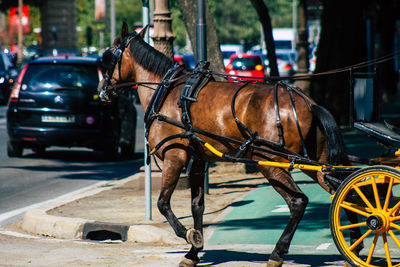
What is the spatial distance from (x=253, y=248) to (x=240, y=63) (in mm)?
31918

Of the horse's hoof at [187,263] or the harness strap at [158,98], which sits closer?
the horse's hoof at [187,263]

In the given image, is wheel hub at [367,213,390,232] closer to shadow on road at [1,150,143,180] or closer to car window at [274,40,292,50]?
shadow on road at [1,150,143,180]

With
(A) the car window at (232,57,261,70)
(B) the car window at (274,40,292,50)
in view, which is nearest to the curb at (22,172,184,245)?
(A) the car window at (232,57,261,70)

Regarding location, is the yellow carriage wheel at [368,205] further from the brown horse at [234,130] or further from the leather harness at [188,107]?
the leather harness at [188,107]

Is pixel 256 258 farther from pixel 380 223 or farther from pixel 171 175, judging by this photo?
pixel 380 223

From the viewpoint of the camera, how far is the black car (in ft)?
44.1

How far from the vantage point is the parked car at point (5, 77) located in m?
28.5

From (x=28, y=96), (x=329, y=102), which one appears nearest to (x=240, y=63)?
(x=329, y=102)

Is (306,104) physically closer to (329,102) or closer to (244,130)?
(244,130)

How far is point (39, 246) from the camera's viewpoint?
295 inches

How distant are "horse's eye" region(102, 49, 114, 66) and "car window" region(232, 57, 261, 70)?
1236 inches

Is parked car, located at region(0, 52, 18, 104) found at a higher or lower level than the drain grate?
higher

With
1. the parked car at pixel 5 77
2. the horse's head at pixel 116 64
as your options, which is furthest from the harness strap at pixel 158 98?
the parked car at pixel 5 77

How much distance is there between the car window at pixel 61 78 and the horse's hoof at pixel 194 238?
7.35 meters
